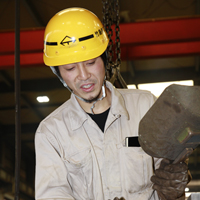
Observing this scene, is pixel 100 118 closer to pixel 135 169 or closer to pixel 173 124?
pixel 135 169

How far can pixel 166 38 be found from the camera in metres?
6.05

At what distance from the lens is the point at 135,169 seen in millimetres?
2490

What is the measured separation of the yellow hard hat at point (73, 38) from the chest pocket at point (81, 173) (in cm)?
63

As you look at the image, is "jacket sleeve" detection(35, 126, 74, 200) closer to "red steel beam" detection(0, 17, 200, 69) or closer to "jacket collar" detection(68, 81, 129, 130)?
"jacket collar" detection(68, 81, 129, 130)

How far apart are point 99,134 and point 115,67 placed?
92 centimetres

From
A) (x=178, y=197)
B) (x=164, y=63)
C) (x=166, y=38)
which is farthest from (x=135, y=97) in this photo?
(x=164, y=63)

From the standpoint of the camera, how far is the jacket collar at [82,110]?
256 centimetres

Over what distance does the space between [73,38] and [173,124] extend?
108 cm

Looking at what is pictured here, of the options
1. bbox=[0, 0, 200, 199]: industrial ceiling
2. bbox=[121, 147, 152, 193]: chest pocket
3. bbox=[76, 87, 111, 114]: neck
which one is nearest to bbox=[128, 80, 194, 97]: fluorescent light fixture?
bbox=[0, 0, 200, 199]: industrial ceiling

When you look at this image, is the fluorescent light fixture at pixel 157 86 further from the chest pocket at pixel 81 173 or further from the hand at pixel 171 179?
the hand at pixel 171 179

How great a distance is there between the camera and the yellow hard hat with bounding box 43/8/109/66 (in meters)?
2.62

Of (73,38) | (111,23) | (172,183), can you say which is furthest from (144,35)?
(172,183)

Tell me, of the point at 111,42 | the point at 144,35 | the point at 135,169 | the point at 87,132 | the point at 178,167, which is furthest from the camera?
the point at 144,35

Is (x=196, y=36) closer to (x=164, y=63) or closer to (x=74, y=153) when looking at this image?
(x=164, y=63)
